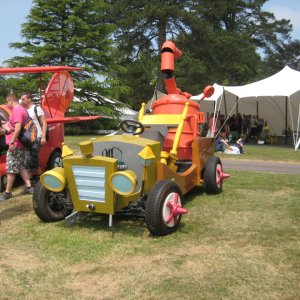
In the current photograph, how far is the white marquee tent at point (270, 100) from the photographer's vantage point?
17906mm

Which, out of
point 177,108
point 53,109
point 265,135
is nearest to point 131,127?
point 177,108

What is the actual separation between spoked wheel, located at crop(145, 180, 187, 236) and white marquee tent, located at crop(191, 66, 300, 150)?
13000 millimetres

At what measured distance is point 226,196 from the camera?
713 centimetres

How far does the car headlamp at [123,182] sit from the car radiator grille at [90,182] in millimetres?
228

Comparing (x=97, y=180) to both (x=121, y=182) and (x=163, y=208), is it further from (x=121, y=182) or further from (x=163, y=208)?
(x=163, y=208)

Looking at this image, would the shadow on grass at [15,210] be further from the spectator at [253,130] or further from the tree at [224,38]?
the tree at [224,38]

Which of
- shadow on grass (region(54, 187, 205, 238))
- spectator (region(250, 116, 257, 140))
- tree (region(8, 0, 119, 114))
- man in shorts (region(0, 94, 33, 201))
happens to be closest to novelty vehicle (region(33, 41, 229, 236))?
shadow on grass (region(54, 187, 205, 238))

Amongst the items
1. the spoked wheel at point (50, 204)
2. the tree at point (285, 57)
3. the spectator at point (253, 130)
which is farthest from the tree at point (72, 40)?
the tree at point (285, 57)

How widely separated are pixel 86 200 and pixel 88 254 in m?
0.78

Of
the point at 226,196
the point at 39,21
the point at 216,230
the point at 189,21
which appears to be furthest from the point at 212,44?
the point at 216,230

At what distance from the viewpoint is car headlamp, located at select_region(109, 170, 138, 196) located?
4.57 m

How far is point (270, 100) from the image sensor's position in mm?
23000

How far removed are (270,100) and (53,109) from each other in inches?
634

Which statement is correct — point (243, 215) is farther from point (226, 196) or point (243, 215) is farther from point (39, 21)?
point (39, 21)
